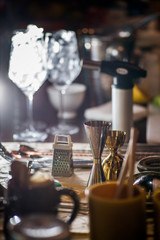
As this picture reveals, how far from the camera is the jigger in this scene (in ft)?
2.97

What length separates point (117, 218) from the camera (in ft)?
1.88

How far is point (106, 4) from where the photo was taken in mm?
3477

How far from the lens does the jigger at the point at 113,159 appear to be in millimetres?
905

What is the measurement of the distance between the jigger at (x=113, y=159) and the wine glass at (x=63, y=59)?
54 cm

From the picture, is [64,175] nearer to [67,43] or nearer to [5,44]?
[67,43]

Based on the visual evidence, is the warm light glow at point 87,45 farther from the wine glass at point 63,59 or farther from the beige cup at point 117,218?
the beige cup at point 117,218

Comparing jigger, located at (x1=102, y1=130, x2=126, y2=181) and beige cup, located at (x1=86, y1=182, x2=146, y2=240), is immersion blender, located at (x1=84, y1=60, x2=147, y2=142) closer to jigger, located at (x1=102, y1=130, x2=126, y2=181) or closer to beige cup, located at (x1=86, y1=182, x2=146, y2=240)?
jigger, located at (x1=102, y1=130, x2=126, y2=181)

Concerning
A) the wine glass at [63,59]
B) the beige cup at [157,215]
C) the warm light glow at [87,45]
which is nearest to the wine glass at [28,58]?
the wine glass at [63,59]

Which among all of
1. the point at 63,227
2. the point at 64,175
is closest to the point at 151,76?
the point at 64,175

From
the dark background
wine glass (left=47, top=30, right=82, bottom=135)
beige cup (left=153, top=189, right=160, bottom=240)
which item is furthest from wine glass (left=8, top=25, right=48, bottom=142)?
the dark background

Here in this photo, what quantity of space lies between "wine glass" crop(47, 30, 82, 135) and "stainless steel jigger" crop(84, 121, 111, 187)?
0.57 meters

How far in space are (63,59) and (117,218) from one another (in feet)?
2.97

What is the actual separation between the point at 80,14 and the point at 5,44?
5.62 ft

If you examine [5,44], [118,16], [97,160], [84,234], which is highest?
[118,16]
